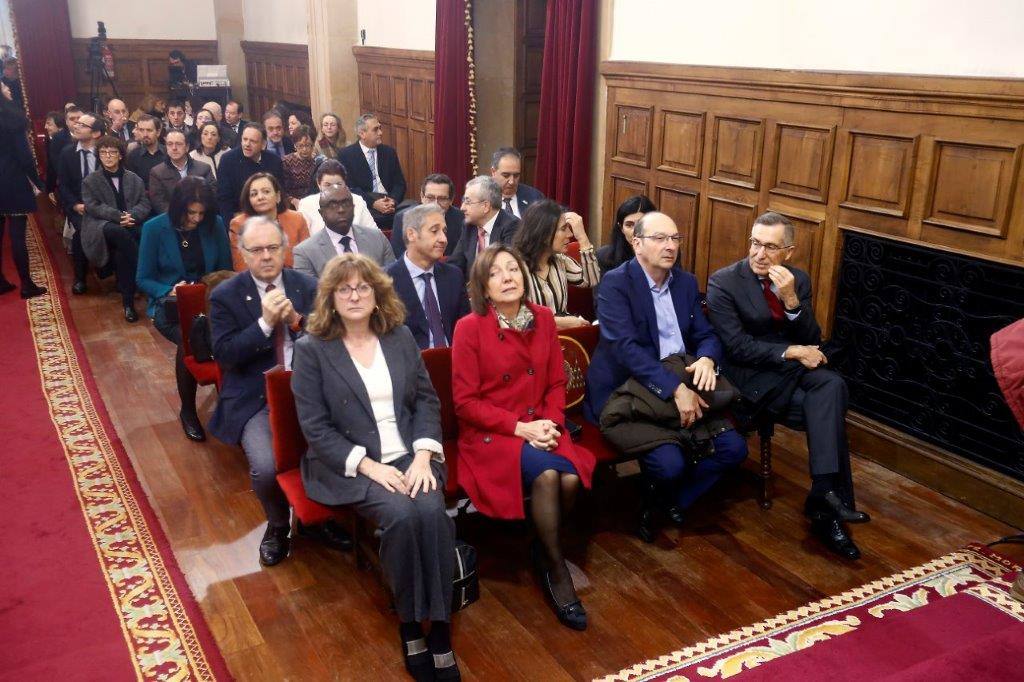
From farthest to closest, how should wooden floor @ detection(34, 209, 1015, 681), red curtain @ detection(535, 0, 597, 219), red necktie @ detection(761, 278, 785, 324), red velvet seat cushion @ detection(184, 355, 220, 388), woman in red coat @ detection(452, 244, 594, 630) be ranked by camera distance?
red curtain @ detection(535, 0, 597, 219) → red velvet seat cushion @ detection(184, 355, 220, 388) → red necktie @ detection(761, 278, 785, 324) → woman in red coat @ detection(452, 244, 594, 630) → wooden floor @ detection(34, 209, 1015, 681)

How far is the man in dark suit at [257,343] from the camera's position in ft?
12.0

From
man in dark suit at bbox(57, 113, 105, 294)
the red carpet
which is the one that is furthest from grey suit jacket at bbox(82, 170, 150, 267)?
the red carpet

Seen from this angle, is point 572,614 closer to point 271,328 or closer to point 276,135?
point 271,328

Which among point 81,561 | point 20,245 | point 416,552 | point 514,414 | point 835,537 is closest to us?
point 416,552

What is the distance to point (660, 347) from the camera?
4.01 m

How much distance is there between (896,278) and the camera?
4285 millimetres

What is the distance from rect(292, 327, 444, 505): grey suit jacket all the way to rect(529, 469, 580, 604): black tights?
36 centimetres

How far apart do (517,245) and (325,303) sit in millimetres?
1375

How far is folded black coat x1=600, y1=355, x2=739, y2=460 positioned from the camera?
12.1ft

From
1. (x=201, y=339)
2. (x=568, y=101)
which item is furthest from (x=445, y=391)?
(x=568, y=101)

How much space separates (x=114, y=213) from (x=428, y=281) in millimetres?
3831

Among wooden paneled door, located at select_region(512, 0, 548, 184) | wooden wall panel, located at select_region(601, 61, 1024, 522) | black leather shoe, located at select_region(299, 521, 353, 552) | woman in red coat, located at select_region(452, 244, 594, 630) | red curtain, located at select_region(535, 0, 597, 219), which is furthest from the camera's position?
wooden paneled door, located at select_region(512, 0, 548, 184)

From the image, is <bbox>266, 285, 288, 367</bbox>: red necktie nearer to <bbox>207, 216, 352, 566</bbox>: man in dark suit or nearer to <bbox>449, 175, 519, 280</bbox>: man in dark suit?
<bbox>207, 216, 352, 566</bbox>: man in dark suit

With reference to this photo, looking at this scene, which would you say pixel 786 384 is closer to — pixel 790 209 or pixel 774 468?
pixel 774 468
